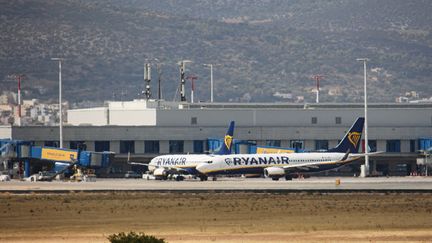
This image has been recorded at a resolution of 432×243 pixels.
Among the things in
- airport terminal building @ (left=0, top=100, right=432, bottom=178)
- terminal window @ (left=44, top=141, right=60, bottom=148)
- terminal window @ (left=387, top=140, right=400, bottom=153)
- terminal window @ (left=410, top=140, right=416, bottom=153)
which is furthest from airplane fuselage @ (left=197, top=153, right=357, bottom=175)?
terminal window @ (left=410, top=140, right=416, bottom=153)

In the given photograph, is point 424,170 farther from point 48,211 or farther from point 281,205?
point 48,211

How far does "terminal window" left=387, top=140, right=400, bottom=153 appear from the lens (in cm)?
18375

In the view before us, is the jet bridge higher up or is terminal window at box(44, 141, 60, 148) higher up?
terminal window at box(44, 141, 60, 148)

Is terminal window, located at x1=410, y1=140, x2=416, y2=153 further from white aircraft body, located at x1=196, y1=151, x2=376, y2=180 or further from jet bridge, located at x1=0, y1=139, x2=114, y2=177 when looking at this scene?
jet bridge, located at x1=0, y1=139, x2=114, y2=177

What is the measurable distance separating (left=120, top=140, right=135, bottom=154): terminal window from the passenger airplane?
662 inches

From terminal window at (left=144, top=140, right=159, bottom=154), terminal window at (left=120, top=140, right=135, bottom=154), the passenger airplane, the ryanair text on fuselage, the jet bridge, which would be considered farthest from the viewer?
terminal window at (left=144, top=140, right=159, bottom=154)

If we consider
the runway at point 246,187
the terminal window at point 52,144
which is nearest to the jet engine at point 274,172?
the runway at point 246,187

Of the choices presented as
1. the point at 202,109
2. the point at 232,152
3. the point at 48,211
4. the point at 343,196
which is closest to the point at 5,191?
the point at 48,211

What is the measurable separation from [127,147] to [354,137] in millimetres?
36865

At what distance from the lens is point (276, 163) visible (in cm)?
15150

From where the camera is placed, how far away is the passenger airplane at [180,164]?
154 m

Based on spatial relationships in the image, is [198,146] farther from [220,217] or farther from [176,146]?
[220,217]

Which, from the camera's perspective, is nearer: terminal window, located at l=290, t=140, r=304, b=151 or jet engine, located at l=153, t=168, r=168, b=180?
jet engine, located at l=153, t=168, r=168, b=180

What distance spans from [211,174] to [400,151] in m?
42.6
